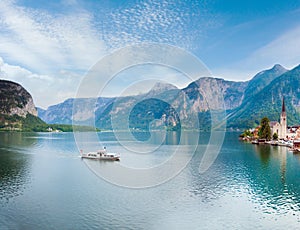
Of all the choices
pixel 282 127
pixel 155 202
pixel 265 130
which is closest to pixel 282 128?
pixel 282 127

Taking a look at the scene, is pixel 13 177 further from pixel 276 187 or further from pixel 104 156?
pixel 276 187

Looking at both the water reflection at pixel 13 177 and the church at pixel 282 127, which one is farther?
the church at pixel 282 127

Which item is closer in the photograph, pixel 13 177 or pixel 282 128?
pixel 13 177

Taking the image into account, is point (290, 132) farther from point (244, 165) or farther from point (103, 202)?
point (103, 202)

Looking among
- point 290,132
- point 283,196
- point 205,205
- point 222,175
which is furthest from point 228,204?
point 290,132

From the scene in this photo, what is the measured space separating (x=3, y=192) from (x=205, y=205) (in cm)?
2050

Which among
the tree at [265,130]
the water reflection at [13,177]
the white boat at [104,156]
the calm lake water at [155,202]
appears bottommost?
the calm lake water at [155,202]

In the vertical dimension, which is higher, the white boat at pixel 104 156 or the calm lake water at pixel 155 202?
the white boat at pixel 104 156

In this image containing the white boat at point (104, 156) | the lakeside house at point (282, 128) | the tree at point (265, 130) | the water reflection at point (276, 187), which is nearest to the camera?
the water reflection at point (276, 187)

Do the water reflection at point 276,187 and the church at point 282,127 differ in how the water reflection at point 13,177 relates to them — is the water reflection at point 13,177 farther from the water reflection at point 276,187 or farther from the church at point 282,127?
the church at point 282,127

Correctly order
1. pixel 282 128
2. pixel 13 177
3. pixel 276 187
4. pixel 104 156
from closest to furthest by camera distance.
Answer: pixel 276 187
pixel 13 177
pixel 104 156
pixel 282 128

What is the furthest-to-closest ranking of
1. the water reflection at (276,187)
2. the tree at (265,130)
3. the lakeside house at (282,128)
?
the lakeside house at (282,128), the tree at (265,130), the water reflection at (276,187)

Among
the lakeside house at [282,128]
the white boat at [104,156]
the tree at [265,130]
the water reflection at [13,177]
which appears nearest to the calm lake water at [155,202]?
the water reflection at [13,177]

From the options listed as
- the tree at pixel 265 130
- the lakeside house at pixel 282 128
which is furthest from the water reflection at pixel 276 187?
the lakeside house at pixel 282 128
